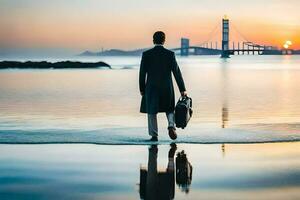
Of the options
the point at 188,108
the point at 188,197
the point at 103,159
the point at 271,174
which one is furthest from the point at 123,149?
the point at 188,197

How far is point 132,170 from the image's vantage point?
6758 mm

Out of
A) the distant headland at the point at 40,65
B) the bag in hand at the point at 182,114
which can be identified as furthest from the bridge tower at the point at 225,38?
the bag in hand at the point at 182,114

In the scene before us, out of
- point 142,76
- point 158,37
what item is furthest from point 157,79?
point 158,37

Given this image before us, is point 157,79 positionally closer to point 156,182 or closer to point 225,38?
point 156,182

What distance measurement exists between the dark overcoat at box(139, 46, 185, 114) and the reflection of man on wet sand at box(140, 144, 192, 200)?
1630mm

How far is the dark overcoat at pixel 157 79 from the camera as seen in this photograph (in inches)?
368

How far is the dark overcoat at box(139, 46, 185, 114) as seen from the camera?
9.35 m

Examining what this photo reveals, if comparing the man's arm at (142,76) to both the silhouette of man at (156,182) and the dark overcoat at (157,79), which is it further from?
the silhouette of man at (156,182)

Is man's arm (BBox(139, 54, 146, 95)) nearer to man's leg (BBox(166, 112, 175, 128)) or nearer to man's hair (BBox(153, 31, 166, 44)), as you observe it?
man's hair (BBox(153, 31, 166, 44))

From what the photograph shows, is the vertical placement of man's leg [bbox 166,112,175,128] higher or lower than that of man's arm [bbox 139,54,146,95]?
lower

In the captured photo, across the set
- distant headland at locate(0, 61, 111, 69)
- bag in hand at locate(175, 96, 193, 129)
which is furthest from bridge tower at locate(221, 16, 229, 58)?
bag in hand at locate(175, 96, 193, 129)

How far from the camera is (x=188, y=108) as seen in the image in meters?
9.99

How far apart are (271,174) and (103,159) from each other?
82.8 inches

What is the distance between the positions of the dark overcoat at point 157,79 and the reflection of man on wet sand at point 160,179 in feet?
5.35
